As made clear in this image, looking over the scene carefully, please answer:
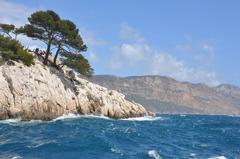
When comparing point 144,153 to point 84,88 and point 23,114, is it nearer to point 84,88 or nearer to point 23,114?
point 23,114

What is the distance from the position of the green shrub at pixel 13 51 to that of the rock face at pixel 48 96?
1312mm

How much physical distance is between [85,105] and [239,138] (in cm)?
3505

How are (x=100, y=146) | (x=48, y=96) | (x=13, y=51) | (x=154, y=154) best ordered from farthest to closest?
(x=13, y=51)
(x=48, y=96)
(x=100, y=146)
(x=154, y=154)

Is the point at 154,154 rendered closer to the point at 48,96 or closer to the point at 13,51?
the point at 48,96

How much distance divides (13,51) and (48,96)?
32.0 ft

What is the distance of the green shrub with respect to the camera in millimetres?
76312

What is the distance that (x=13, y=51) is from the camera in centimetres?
7825

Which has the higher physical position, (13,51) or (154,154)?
(13,51)

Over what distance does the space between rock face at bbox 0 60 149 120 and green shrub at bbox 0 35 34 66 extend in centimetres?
131

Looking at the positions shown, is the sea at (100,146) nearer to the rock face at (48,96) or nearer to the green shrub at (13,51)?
the rock face at (48,96)

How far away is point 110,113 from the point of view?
89.1 meters

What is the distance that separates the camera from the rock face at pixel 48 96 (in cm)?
6931

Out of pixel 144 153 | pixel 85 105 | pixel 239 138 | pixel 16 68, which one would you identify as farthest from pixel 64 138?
pixel 85 105

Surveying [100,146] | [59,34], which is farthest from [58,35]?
[100,146]
